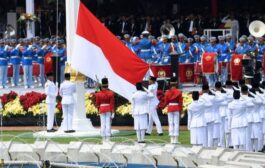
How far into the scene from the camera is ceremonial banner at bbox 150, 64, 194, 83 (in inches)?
1432

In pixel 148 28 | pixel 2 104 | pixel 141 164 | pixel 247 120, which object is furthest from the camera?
pixel 148 28

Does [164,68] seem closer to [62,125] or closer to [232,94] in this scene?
[62,125]

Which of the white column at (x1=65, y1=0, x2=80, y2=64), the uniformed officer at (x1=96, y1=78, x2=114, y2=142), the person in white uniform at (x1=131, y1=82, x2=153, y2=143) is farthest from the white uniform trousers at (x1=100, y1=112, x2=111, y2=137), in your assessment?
the white column at (x1=65, y1=0, x2=80, y2=64)

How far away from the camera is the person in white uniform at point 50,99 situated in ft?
99.1

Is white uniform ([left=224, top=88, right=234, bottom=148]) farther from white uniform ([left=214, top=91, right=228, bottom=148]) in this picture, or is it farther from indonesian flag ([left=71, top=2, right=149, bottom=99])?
indonesian flag ([left=71, top=2, right=149, bottom=99])

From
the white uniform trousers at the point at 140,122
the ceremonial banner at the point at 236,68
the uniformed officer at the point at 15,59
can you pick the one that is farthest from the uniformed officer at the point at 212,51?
the white uniform trousers at the point at 140,122

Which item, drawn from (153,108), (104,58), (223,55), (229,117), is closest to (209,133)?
(229,117)

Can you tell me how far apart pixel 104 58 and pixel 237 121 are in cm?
462

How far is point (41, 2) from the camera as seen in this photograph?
51.3 m

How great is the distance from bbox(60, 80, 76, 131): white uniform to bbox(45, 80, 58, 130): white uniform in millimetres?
485

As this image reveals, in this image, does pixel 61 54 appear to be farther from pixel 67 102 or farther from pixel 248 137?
pixel 248 137

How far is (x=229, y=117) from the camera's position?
25.7 meters

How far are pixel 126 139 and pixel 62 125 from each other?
2.64m

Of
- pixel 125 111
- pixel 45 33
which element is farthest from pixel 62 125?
pixel 45 33
